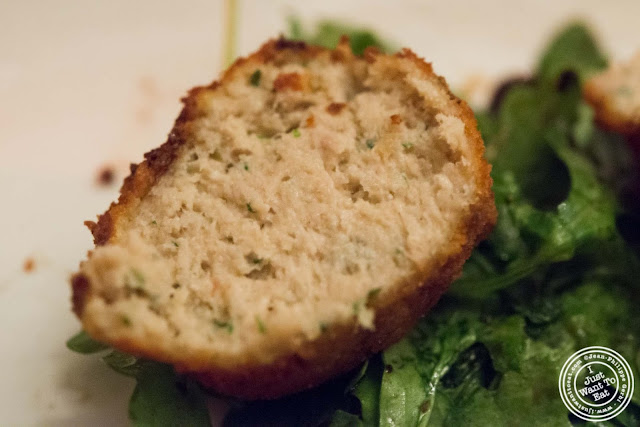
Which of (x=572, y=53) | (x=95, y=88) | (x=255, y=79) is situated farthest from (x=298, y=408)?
(x=572, y=53)

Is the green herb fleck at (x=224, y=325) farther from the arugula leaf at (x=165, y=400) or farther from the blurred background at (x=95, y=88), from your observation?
the blurred background at (x=95, y=88)

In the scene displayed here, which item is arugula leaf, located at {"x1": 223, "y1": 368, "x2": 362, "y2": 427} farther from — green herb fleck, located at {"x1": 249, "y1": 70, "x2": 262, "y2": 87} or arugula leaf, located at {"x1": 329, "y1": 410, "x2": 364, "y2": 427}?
green herb fleck, located at {"x1": 249, "y1": 70, "x2": 262, "y2": 87}

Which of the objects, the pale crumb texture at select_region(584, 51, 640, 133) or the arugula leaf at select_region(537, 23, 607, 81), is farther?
the arugula leaf at select_region(537, 23, 607, 81)

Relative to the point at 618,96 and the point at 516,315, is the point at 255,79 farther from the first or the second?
the point at 618,96

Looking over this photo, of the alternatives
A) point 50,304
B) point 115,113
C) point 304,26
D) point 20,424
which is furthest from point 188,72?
point 20,424

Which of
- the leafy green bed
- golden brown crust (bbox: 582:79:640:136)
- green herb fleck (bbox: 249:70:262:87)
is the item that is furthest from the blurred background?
green herb fleck (bbox: 249:70:262:87)
